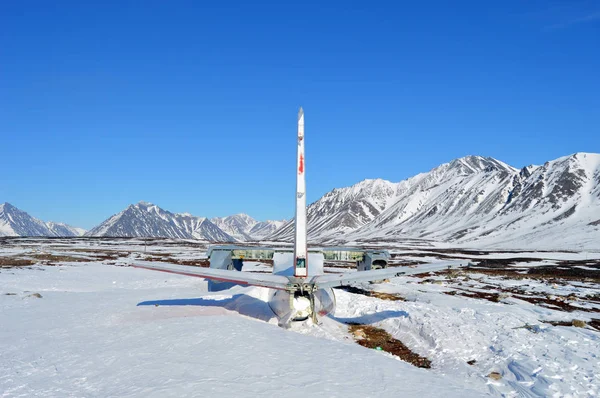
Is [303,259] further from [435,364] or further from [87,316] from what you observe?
[87,316]

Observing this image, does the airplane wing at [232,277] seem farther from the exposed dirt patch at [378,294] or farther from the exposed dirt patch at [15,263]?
the exposed dirt patch at [15,263]

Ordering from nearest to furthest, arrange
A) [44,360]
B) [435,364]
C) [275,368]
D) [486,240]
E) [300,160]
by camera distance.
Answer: [275,368]
[44,360]
[435,364]
[300,160]
[486,240]

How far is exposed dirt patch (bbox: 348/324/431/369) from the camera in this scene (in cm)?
1800

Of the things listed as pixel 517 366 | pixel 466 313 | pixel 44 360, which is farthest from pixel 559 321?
pixel 44 360

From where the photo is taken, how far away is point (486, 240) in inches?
7584

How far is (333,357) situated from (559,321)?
55.3 ft

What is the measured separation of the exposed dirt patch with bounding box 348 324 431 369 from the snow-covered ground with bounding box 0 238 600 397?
1.71ft

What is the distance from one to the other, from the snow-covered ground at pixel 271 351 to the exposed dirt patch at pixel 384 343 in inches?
20.5

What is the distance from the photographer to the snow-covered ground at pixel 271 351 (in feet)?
40.6

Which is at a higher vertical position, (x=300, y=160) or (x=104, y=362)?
(x=300, y=160)

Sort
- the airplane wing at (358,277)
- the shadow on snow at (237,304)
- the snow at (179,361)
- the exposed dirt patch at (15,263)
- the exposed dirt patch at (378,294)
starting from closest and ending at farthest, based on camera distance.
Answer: the snow at (179,361) → the airplane wing at (358,277) → the shadow on snow at (237,304) → the exposed dirt patch at (378,294) → the exposed dirt patch at (15,263)

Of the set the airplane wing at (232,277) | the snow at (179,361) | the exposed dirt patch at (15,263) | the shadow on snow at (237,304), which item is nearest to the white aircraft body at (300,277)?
the airplane wing at (232,277)

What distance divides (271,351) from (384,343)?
307 inches

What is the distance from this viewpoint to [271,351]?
15430 millimetres
